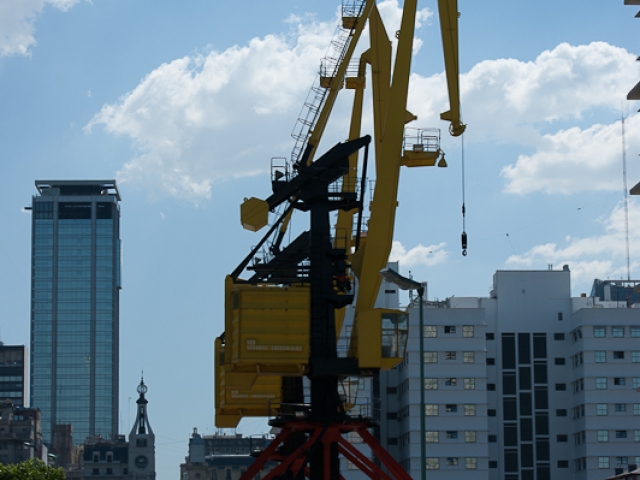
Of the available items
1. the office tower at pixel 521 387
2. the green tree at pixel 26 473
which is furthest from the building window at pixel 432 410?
the green tree at pixel 26 473

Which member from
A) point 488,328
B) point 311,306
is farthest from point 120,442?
point 311,306

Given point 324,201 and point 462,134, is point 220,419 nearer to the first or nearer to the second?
point 324,201

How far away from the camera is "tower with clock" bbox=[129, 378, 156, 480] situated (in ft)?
620

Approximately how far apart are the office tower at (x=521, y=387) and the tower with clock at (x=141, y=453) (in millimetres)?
93284

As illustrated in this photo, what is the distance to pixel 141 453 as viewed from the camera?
190 m

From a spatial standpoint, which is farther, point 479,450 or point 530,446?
point 530,446

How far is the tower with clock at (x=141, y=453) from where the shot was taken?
7446 inches

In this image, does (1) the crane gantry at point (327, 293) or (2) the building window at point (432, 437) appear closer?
(1) the crane gantry at point (327, 293)

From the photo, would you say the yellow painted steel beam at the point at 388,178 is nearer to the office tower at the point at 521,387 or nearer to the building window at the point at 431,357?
the office tower at the point at 521,387

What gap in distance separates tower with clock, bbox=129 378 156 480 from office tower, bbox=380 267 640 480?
9328cm

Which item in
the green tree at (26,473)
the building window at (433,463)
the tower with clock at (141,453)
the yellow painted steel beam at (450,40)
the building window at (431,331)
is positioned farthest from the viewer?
the tower with clock at (141,453)

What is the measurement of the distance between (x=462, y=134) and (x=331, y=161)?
18.0ft

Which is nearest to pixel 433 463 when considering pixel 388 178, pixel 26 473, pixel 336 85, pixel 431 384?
pixel 431 384

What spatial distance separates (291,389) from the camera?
175ft
